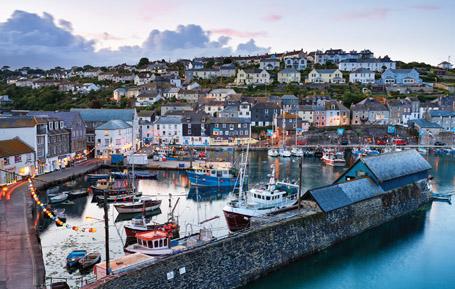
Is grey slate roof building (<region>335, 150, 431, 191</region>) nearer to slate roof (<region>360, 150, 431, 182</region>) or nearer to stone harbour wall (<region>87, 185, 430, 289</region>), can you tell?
slate roof (<region>360, 150, 431, 182</region>)

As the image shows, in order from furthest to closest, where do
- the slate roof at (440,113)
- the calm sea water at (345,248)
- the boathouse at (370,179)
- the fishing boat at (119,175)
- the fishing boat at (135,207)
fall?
the slate roof at (440,113)
the fishing boat at (119,175)
the fishing boat at (135,207)
the boathouse at (370,179)
the calm sea water at (345,248)

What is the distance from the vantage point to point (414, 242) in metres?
24.1

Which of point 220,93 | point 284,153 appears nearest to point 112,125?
point 284,153

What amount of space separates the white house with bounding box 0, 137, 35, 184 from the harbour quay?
1948cm

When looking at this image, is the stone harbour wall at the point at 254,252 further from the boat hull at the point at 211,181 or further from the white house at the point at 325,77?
the white house at the point at 325,77

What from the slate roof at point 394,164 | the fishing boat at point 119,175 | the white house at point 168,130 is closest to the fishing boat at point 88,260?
the slate roof at point 394,164

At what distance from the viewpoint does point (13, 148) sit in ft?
112

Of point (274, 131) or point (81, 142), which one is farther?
point (274, 131)

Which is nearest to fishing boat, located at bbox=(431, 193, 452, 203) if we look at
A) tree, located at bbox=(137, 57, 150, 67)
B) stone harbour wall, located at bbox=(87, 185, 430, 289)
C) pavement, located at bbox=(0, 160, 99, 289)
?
stone harbour wall, located at bbox=(87, 185, 430, 289)

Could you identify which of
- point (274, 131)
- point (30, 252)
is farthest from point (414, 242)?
point (274, 131)

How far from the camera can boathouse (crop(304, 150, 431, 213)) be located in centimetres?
2219

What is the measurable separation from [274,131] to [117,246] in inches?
1649

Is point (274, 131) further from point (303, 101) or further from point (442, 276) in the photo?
point (442, 276)

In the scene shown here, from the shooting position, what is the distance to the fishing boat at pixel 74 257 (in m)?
19.3
